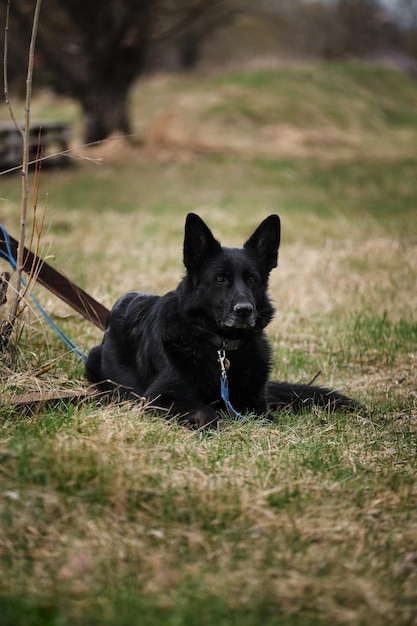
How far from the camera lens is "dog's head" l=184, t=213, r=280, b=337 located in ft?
14.7

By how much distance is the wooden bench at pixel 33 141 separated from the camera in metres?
18.4

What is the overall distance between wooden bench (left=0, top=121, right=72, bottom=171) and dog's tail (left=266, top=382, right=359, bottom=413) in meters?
13.3

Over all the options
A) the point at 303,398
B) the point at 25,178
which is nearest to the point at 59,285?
the point at 25,178

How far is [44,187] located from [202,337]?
1280cm

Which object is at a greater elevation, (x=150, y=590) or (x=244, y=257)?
(x=244, y=257)

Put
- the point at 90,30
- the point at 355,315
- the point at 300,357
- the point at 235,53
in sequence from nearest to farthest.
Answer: the point at 300,357 → the point at 355,315 → the point at 90,30 → the point at 235,53

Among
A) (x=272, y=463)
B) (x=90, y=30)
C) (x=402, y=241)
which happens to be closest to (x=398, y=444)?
(x=272, y=463)

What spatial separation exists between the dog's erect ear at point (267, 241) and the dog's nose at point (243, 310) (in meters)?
0.50

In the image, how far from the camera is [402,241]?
1089 cm

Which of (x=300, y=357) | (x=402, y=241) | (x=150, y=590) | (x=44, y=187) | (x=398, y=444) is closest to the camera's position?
(x=150, y=590)

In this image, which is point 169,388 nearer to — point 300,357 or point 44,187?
point 300,357

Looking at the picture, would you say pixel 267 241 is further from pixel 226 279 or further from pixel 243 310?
pixel 243 310

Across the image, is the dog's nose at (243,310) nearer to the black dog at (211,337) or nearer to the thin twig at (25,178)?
the black dog at (211,337)

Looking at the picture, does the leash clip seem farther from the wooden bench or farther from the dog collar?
the wooden bench
